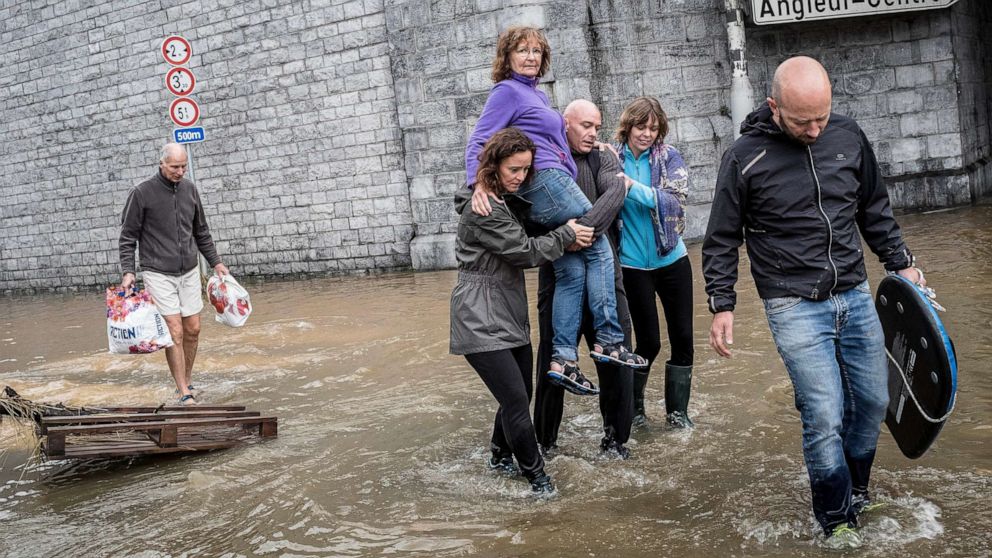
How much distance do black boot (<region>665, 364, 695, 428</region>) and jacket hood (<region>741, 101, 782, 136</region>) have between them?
170cm

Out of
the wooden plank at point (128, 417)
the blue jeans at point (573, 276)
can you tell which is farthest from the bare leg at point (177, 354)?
the blue jeans at point (573, 276)

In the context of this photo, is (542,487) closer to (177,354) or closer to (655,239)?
(655,239)

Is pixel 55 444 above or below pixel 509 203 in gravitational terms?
below

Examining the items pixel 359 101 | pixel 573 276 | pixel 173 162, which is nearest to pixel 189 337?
pixel 173 162

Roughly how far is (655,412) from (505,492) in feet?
4.46

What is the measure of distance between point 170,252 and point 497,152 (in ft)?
11.7

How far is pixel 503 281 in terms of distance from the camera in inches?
162

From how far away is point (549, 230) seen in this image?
169 inches

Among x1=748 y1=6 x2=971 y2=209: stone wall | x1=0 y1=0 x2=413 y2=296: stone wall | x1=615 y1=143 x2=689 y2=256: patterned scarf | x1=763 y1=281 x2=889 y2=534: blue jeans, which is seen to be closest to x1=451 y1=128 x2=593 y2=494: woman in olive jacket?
x1=615 y1=143 x2=689 y2=256: patterned scarf

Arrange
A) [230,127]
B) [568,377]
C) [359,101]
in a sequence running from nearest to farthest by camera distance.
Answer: [568,377] < [359,101] < [230,127]

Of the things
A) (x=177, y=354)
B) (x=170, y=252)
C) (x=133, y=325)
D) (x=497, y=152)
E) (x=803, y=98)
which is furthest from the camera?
(x=170, y=252)

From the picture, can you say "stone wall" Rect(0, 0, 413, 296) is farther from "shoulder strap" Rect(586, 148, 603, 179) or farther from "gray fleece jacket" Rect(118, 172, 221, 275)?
"shoulder strap" Rect(586, 148, 603, 179)

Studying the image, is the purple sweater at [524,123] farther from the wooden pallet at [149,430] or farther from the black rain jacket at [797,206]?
the wooden pallet at [149,430]

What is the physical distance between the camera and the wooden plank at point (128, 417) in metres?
4.77
